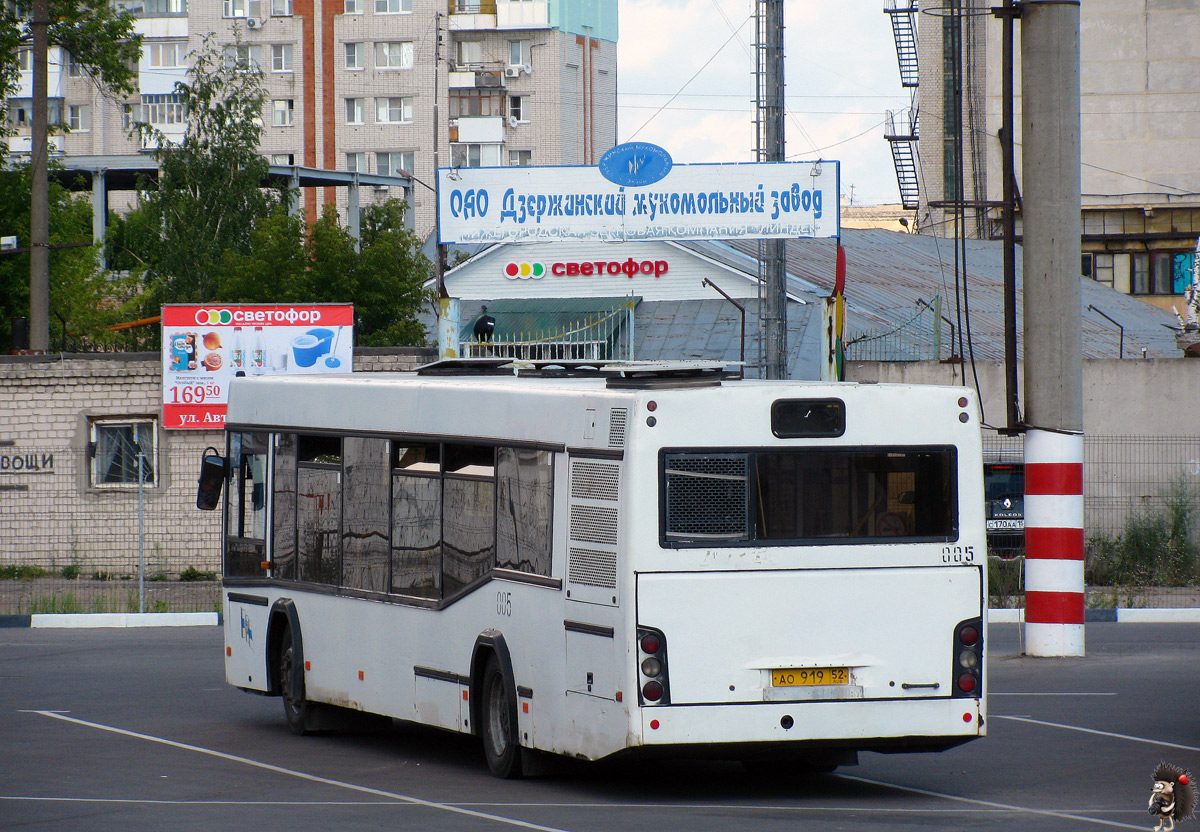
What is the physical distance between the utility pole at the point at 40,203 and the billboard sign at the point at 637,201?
33.4 feet

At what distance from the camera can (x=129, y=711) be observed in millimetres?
14266

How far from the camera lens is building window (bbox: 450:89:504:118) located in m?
88.6

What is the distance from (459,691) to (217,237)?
141 feet

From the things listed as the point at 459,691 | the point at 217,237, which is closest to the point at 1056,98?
the point at 459,691

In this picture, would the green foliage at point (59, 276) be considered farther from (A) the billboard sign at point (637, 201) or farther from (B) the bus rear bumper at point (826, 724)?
(B) the bus rear bumper at point (826, 724)

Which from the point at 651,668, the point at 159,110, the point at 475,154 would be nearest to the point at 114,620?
the point at 651,668

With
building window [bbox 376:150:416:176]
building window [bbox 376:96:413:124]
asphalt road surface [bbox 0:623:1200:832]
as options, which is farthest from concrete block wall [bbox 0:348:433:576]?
building window [bbox 376:96:413:124]

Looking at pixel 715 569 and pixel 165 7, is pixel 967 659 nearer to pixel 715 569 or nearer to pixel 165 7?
pixel 715 569

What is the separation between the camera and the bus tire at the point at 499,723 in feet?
35.0

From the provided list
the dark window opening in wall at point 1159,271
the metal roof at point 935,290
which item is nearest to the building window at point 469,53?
the dark window opening in wall at point 1159,271

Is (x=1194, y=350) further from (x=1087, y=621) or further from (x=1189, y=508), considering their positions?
(x=1087, y=621)

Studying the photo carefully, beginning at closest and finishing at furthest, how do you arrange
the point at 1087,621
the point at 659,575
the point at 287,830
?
the point at 287,830, the point at 659,575, the point at 1087,621

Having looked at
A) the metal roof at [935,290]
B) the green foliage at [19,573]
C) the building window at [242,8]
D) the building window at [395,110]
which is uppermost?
the building window at [242,8]

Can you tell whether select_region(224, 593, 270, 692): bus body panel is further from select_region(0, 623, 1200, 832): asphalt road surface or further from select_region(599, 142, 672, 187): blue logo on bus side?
select_region(599, 142, 672, 187): blue logo on bus side
